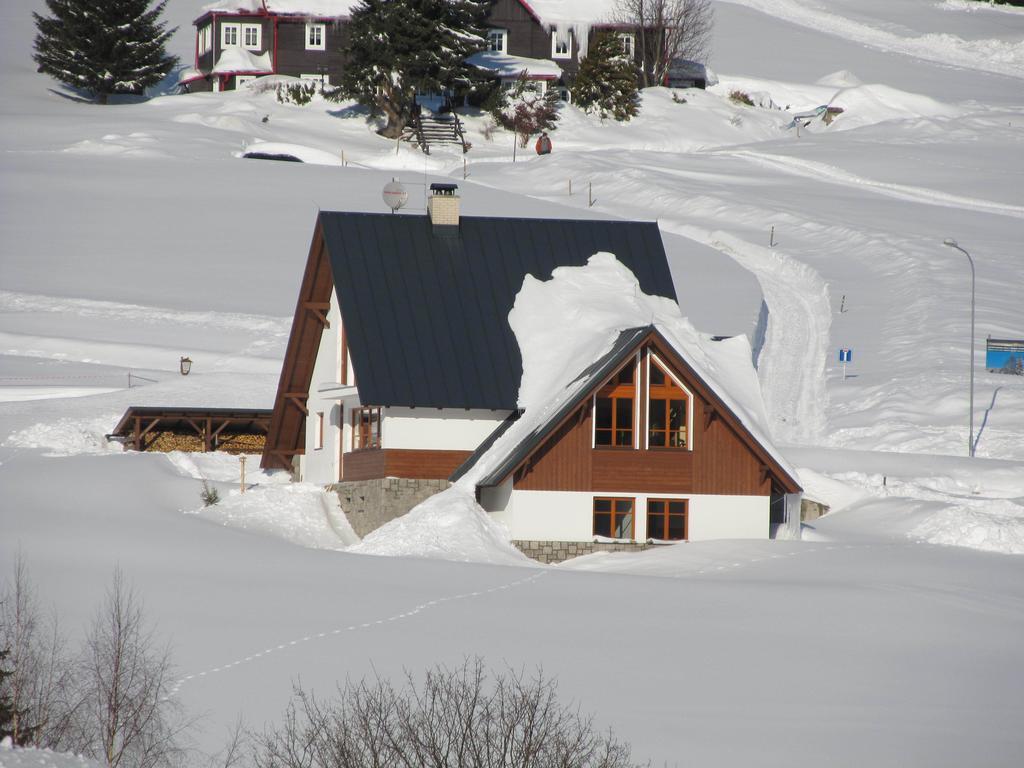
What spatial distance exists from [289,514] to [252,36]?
62.2 metres

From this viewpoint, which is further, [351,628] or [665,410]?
[665,410]

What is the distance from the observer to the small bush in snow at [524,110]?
82750 mm

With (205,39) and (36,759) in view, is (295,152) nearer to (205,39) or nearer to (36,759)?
(205,39)

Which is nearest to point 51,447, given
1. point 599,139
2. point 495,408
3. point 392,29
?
point 495,408

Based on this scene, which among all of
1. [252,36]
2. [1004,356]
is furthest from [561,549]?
[252,36]

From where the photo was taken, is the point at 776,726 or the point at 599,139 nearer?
the point at 776,726

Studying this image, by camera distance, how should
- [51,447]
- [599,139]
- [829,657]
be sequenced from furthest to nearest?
1. [599,139]
2. [51,447]
3. [829,657]

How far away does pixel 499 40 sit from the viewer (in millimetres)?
91750

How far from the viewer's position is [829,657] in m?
20.8

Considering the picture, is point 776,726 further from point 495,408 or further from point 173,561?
point 495,408

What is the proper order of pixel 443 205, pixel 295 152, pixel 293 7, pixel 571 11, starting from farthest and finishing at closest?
pixel 571 11 → pixel 293 7 → pixel 295 152 → pixel 443 205

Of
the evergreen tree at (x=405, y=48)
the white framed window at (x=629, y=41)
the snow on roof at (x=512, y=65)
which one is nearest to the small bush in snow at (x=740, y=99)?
the white framed window at (x=629, y=41)

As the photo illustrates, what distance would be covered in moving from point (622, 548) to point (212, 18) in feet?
213

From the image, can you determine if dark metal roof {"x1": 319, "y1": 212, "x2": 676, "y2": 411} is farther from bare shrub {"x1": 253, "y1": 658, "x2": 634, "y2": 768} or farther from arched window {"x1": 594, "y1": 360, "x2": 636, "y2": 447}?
bare shrub {"x1": 253, "y1": 658, "x2": 634, "y2": 768}
